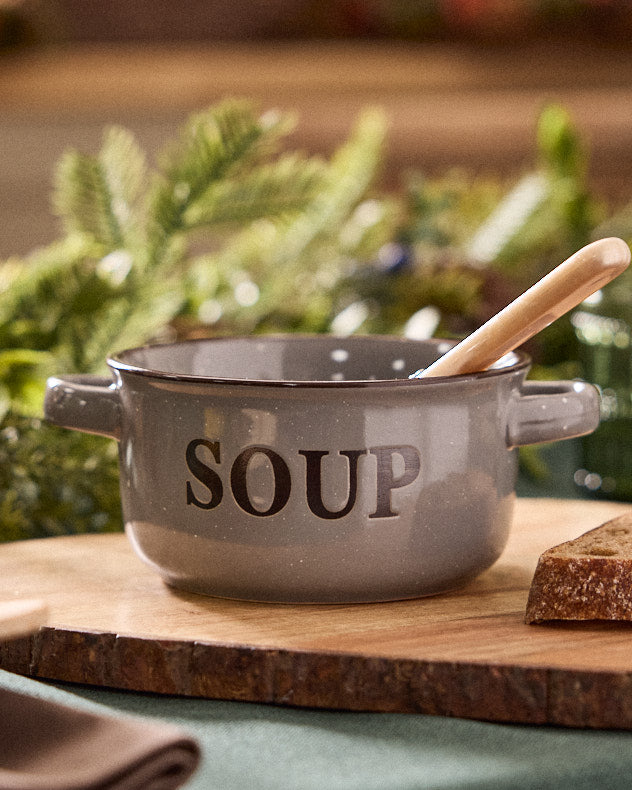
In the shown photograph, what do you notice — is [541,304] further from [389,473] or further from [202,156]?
[202,156]

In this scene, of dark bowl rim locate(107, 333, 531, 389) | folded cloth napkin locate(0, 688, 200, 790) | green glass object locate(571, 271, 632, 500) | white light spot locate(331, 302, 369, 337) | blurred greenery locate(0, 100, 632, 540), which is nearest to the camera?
folded cloth napkin locate(0, 688, 200, 790)

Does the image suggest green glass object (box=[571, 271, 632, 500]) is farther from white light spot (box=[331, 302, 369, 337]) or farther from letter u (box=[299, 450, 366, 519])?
letter u (box=[299, 450, 366, 519])

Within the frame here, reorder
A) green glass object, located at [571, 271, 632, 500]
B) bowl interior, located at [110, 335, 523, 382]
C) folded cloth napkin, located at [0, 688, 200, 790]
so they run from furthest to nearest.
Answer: green glass object, located at [571, 271, 632, 500] → bowl interior, located at [110, 335, 523, 382] → folded cloth napkin, located at [0, 688, 200, 790]

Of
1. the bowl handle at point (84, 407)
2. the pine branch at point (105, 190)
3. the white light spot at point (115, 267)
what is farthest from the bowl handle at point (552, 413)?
the pine branch at point (105, 190)

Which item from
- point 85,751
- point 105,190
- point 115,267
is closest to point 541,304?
point 85,751

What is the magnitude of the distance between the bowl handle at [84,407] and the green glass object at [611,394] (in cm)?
45

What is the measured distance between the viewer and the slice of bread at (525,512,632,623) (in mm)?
502

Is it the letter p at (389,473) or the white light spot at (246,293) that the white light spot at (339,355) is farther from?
the white light spot at (246,293)

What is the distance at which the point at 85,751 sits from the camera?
0.37 metres

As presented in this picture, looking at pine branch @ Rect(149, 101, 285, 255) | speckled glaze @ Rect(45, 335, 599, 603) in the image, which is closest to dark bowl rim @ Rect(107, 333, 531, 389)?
speckled glaze @ Rect(45, 335, 599, 603)

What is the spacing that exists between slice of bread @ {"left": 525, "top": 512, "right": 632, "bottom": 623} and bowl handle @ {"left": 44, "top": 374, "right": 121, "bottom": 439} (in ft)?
0.80

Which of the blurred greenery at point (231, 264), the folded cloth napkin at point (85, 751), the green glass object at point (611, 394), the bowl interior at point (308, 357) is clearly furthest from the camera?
the green glass object at point (611, 394)

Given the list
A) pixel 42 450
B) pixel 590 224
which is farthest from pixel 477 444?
pixel 590 224

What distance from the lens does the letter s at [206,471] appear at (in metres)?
0.51
